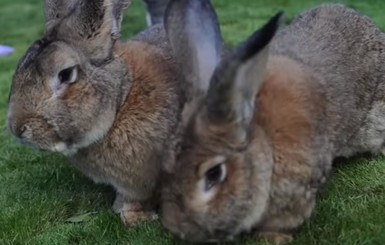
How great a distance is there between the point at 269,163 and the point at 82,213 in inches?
60.0

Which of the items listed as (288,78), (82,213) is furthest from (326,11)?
(82,213)

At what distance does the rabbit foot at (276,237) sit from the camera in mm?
3773

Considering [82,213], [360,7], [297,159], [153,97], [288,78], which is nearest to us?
[297,159]

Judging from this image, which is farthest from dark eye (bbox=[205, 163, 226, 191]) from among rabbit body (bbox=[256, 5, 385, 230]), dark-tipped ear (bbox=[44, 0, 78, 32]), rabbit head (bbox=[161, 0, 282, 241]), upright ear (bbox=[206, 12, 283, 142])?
dark-tipped ear (bbox=[44, 0, 78, 32])

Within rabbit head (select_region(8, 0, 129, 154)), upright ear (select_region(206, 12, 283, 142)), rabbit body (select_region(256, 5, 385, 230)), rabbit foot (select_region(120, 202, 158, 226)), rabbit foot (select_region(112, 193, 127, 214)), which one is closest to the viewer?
upright ear (select_region(206, 12, 283, 142))

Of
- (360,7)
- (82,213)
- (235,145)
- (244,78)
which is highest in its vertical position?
(244,78)

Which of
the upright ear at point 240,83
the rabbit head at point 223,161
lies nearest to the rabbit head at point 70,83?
the rabbit head at point 223,161

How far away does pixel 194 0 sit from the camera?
3.93 m

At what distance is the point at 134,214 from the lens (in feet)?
14.4

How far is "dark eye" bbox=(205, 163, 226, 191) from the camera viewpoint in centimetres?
338

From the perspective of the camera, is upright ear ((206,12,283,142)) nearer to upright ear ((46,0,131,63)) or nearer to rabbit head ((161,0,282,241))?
rabbit head ((161,0,282,241))

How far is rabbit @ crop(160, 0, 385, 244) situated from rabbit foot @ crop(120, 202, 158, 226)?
71 cm

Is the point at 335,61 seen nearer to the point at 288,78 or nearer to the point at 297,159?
the point at 288,78

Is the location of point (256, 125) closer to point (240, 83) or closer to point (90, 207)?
point (240, 83)
